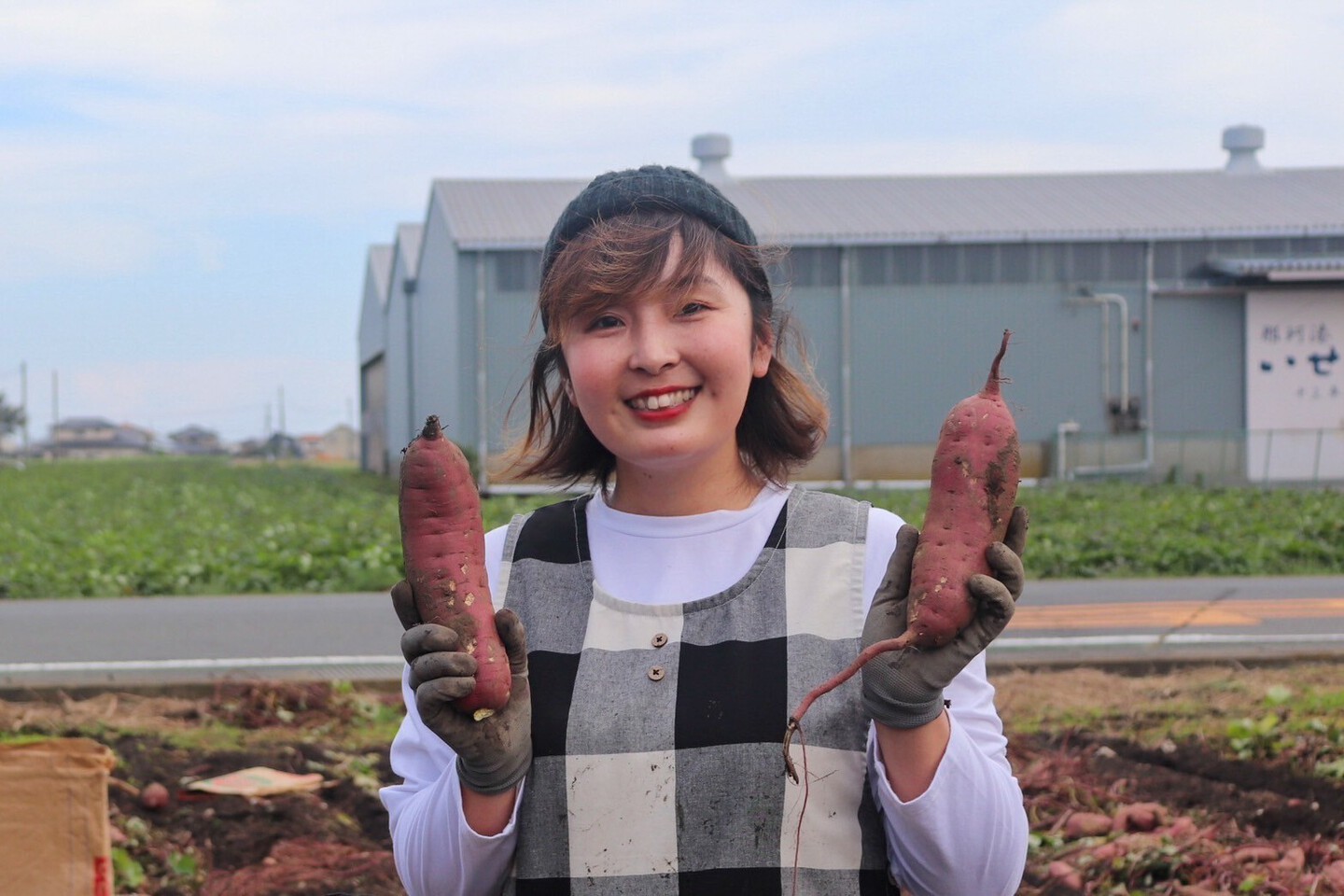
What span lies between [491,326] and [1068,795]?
22427 mm

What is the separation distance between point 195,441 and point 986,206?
165701 millimetres

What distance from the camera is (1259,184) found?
3155 cm

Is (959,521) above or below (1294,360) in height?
below

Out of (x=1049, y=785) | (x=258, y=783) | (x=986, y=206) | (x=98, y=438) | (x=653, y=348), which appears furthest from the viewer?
(x=98, y=438)

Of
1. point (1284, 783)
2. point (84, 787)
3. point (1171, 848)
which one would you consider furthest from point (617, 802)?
point (1284, 783)

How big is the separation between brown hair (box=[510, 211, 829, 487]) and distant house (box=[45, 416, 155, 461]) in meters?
165

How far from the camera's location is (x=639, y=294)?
209cm

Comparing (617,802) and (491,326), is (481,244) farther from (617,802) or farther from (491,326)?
(617,802)

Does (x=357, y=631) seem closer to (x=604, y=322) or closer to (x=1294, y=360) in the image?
(x=604, y=322)

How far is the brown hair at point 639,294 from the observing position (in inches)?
82.7

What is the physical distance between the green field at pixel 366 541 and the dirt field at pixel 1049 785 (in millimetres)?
6444

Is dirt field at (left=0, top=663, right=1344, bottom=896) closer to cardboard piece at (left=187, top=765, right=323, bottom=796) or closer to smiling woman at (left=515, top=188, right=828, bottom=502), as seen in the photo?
cardboard piece at (left=187, top=765, right=323, bottom=796)

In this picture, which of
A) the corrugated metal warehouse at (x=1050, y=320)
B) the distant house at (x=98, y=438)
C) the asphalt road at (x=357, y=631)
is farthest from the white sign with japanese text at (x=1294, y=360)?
the distant house at (x=98, y=438)

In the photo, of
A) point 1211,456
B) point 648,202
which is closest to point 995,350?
point 1211,456
